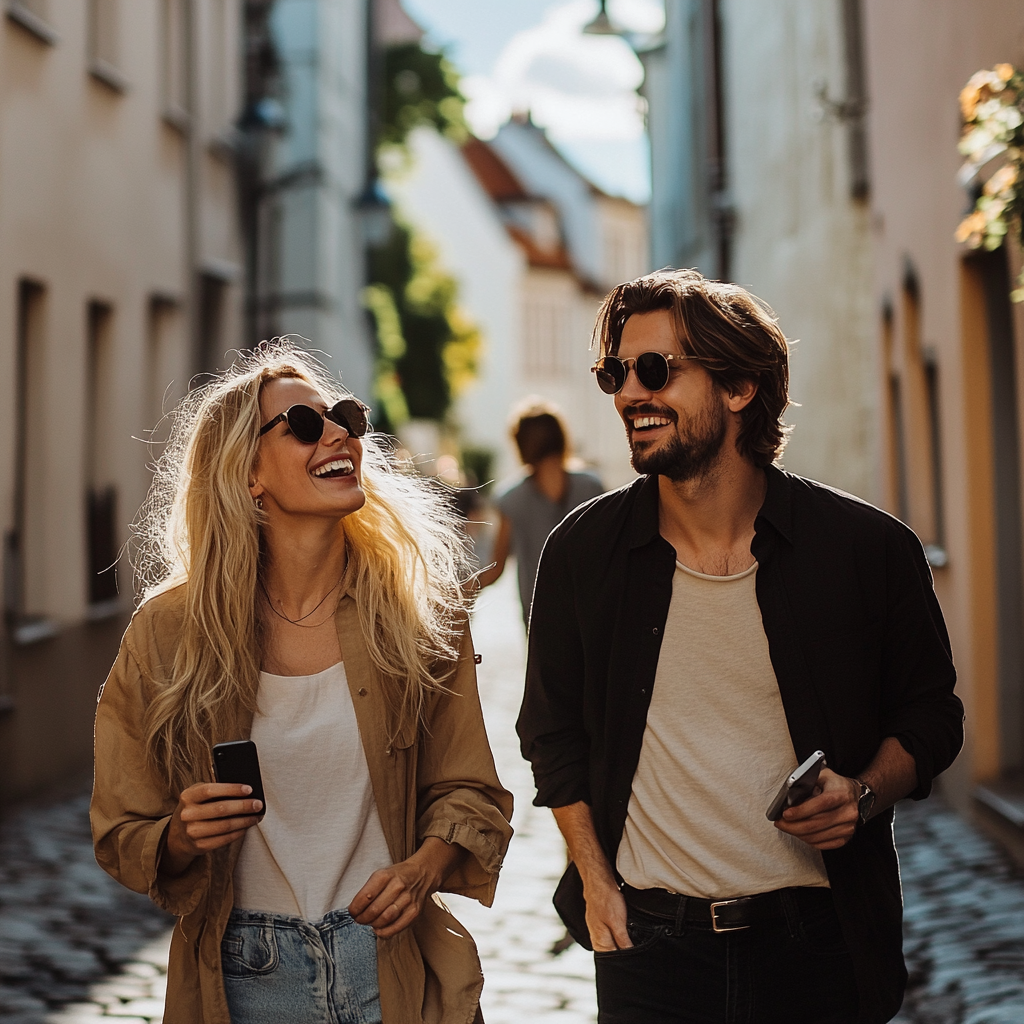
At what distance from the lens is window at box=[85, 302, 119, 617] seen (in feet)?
40.8

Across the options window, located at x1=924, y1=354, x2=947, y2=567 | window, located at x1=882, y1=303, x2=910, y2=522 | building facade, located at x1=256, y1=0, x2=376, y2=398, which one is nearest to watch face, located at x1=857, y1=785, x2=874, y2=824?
window, located at x1=924, y1=354, x2=947, y2=567

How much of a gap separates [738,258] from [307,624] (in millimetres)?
16832

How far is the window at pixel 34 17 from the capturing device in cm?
1013

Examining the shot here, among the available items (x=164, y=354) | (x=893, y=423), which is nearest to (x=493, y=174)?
(x=164, y=354)

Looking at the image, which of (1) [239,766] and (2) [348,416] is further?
(2) [348,416]

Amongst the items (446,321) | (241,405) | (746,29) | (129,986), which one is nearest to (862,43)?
(746,29)

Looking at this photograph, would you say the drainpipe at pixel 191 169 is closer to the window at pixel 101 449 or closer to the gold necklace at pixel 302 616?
the window at pixel 101 449

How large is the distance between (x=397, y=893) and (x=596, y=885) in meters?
0.41

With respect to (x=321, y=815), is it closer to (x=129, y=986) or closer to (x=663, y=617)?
(x=663, y=617)

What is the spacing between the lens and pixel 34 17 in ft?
34.3

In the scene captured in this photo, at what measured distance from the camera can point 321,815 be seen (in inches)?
121

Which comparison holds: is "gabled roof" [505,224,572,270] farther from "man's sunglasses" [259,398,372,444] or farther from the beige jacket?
the beige jacket

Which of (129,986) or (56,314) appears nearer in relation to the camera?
(129,986)

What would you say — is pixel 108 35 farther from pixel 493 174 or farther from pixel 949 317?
pixel 493 174
